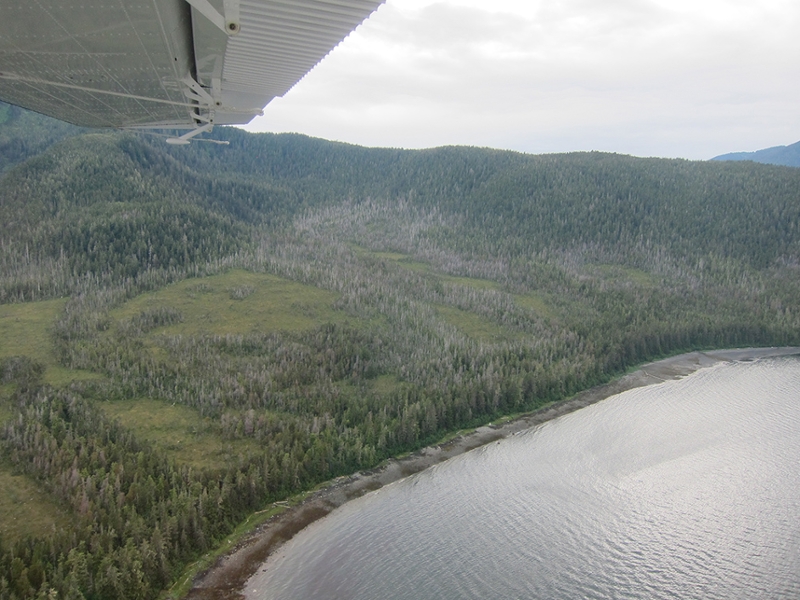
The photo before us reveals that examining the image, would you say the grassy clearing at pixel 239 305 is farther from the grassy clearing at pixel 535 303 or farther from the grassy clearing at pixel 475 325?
the grassy clearing at pixel 535 303

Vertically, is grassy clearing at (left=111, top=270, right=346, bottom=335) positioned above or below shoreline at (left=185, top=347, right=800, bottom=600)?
above

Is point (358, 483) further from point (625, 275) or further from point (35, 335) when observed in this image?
point (625, 275)

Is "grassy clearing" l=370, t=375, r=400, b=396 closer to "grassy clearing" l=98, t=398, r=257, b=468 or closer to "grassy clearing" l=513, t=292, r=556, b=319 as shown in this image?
"grassy clearing" l=98, t=398, r=257, b=468

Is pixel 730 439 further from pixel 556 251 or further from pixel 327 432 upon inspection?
pixel 556 251

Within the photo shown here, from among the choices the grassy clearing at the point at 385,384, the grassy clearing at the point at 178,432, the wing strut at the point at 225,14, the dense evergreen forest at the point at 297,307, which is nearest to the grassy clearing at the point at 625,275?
the dense evergreen forest at the point at 297,307

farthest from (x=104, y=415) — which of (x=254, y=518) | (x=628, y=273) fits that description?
(x=628, y=273)

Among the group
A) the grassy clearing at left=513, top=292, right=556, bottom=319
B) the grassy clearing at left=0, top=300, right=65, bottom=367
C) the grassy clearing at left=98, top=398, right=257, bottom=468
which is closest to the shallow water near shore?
the grassy clearing at left=98, top=398, right=257, bottom=468

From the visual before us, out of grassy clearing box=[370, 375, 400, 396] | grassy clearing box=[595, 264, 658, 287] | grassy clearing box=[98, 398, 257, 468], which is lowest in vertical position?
grassy clearing box=[98, 398, 257, 468]

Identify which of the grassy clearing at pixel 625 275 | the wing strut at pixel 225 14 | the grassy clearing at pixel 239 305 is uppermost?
the wing strut at pixel 225 14
